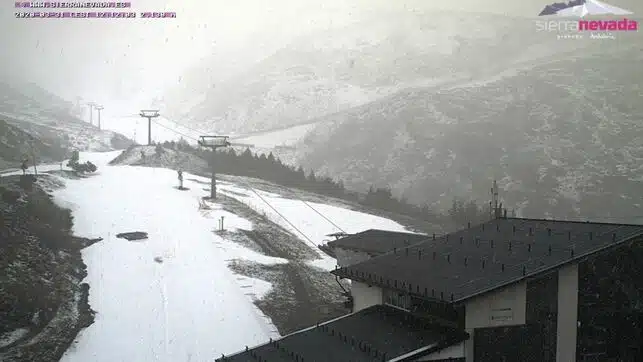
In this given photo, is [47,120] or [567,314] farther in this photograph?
[47,120]

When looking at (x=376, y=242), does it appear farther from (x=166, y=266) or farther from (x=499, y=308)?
(x=499, y=308)

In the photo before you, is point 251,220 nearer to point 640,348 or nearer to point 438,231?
point 438,231

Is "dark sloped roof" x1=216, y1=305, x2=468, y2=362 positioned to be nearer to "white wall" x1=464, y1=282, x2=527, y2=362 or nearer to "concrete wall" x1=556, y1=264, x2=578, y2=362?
"white wall" x1=464, y1=282, x2=527, y2=362

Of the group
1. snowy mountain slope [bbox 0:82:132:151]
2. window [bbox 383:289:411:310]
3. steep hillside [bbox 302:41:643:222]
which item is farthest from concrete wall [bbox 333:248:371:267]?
steep hillside [bbox 302:41:643:222]

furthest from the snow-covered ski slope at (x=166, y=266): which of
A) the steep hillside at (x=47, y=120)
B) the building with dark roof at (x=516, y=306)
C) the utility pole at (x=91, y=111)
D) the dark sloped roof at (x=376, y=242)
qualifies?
Result: the building with dark roof at (x=516, y=306)

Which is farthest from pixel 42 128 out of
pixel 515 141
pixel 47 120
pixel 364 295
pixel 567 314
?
pixel 515 141

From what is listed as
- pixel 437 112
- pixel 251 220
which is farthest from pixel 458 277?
pixel 437 112

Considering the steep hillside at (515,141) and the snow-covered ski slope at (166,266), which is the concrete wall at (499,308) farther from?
the steep hillside at (515,141)
